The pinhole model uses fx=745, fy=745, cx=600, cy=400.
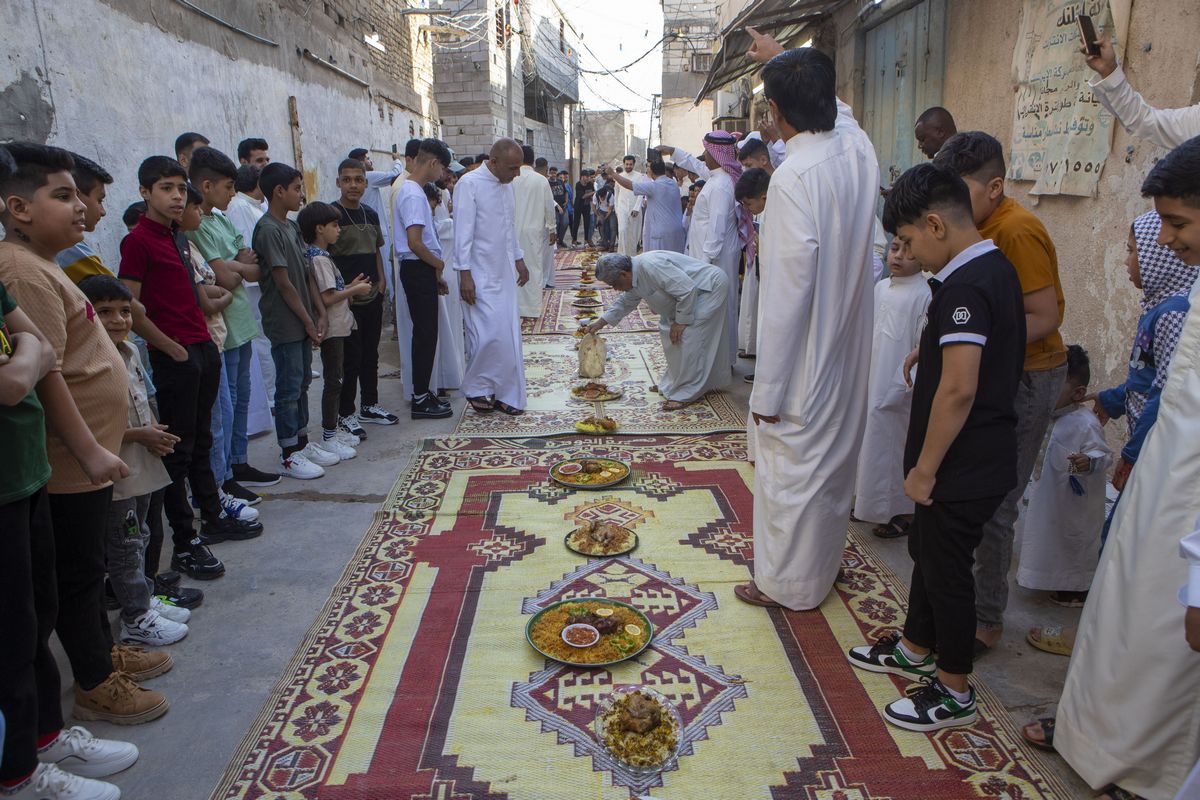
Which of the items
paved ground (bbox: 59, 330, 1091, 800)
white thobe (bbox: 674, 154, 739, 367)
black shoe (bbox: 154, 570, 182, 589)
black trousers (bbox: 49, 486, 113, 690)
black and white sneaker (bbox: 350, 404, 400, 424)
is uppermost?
white thobe (bbox: 674, 154, 739, 367)

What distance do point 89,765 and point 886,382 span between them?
135 inches

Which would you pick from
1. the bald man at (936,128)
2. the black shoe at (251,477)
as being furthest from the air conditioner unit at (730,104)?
the black shoe at (251,477)

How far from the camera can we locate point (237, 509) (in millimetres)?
3906

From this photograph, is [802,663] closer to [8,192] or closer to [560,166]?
[8,192]

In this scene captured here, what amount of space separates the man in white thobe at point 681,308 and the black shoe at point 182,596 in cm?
359

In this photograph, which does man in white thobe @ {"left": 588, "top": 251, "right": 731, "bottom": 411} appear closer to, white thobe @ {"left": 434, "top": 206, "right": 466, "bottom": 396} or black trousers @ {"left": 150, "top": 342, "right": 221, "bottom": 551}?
white thobe @ {"left": 434, "top": 206, "right": 466, "bottom": 396}

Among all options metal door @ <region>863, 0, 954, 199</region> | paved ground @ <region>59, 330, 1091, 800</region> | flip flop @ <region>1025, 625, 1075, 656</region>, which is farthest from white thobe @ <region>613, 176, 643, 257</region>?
flip flop @ <region>1025, 625, 1075, 656</region>

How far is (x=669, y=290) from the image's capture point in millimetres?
5914

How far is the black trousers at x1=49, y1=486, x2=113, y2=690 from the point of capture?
2328 mm

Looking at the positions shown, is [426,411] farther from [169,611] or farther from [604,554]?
[169,611]

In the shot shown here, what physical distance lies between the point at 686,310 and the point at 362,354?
2.53m

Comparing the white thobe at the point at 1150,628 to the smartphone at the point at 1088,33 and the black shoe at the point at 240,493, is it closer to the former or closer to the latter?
the smartphone at the point at 1088,33

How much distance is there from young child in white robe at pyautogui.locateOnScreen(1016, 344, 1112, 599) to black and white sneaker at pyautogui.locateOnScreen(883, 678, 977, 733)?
38.3 inches

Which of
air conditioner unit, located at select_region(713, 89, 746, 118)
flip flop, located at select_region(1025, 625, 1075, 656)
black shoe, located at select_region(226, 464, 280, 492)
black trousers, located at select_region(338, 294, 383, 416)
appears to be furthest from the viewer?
air conditioner unit, located at select_region(713, 89, 746, 118)
